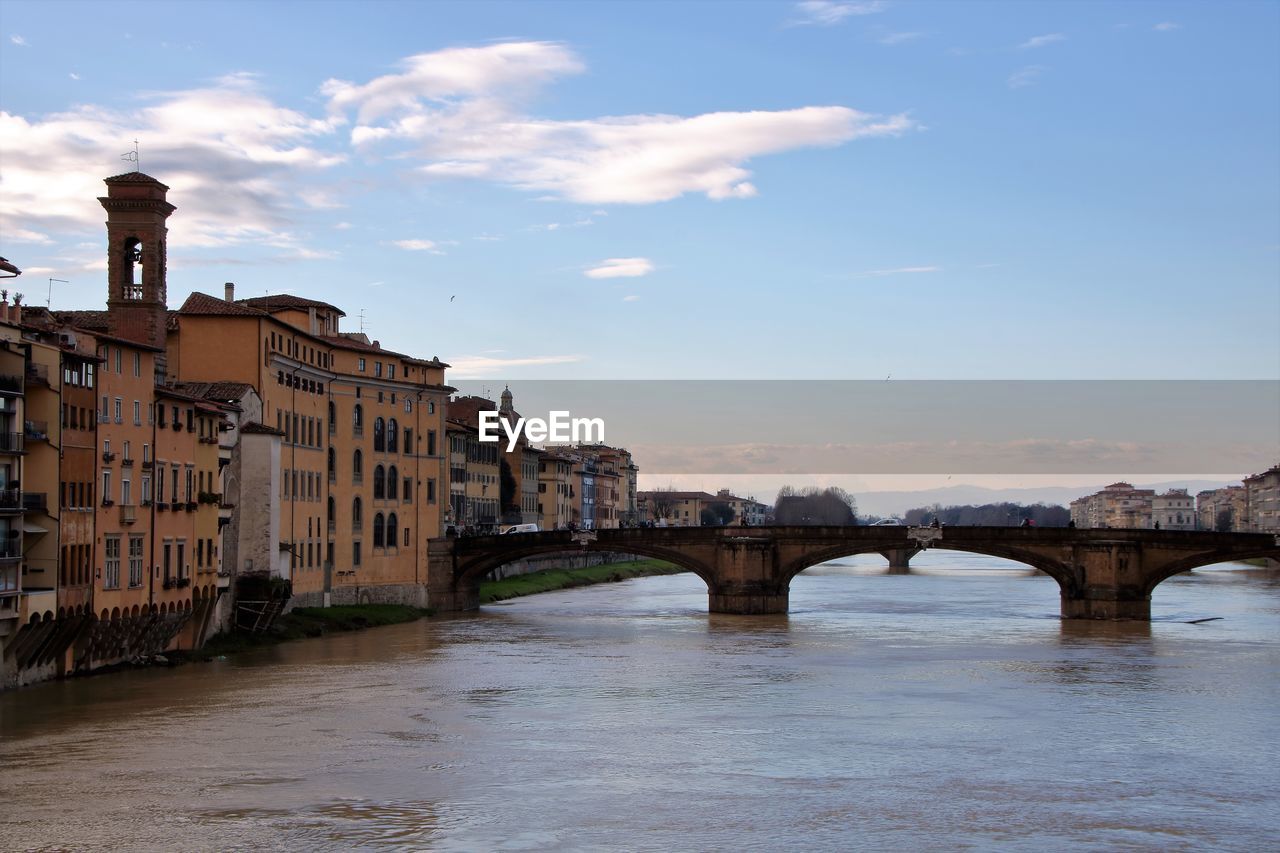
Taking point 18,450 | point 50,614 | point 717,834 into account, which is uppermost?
point 18,450

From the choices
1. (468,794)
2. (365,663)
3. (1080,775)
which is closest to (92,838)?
(468,794)

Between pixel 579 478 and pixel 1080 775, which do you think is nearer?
pixel 1080 775

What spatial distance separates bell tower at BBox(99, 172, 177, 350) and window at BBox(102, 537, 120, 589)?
11688 mm

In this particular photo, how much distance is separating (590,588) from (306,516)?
42137 mm

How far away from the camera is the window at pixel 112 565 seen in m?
46.3

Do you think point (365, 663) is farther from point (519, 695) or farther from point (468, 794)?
point (468, 794)

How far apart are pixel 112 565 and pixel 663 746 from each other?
61.8 feet

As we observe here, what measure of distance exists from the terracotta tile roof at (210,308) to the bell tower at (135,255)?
10.0 feet

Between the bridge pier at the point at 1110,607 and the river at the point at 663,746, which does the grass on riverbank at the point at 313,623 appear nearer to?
the river at the point at 663,746

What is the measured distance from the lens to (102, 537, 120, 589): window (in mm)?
46344

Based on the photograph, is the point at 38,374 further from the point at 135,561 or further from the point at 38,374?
the point at 135,561

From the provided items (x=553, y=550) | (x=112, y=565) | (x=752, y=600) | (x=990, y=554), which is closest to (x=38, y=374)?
(x=112, y=565)

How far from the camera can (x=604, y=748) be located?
36.7 metres

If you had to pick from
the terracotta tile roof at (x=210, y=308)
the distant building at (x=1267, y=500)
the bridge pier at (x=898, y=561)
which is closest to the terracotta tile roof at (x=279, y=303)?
the terracotta tile roof at (x=210, y=308)
